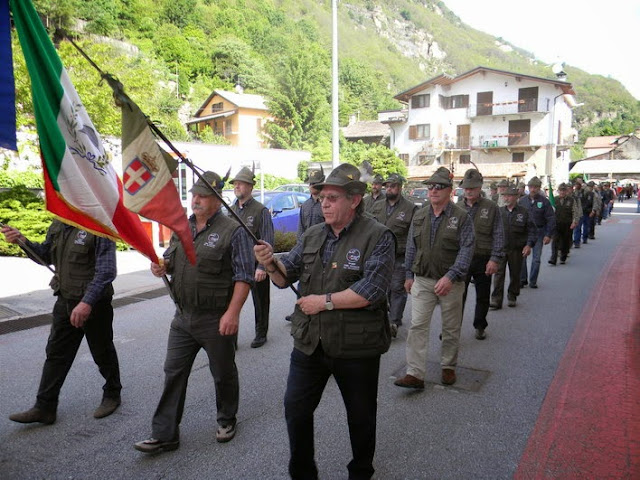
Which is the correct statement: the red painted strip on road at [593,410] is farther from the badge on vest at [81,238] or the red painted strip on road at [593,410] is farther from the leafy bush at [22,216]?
the leafy bush at [22,216]

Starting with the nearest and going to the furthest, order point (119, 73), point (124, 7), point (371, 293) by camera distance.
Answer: point (371, 293), point (119, 73), point (124, 7)

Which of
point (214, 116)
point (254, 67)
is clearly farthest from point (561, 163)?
point (254, 67)

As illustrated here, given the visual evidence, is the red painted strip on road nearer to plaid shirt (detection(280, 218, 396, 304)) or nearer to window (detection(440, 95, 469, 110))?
plaid shirt (detection(280, 218, 396, 304))

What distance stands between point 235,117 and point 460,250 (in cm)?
5605

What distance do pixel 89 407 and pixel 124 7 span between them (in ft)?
232

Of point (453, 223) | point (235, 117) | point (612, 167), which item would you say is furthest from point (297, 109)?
A: point (453, 223)

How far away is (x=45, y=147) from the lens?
129 inches

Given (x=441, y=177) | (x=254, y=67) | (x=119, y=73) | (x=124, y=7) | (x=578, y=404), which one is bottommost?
(x=578, y=404)

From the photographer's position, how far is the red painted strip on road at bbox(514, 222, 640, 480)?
12.3ft

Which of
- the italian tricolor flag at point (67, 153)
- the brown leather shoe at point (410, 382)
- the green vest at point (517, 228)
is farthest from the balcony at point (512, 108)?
the italian tricolor flag at point (67, 153)

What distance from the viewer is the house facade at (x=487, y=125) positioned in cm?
5009

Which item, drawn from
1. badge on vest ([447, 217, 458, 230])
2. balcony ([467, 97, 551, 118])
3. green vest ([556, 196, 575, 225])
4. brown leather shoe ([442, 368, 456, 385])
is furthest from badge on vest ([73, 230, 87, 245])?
balcony ([467, 97, 551, 118])

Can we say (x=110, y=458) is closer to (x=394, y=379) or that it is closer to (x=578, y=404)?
(x=394, y=379)

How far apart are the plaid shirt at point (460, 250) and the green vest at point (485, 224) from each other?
63.1 inches
